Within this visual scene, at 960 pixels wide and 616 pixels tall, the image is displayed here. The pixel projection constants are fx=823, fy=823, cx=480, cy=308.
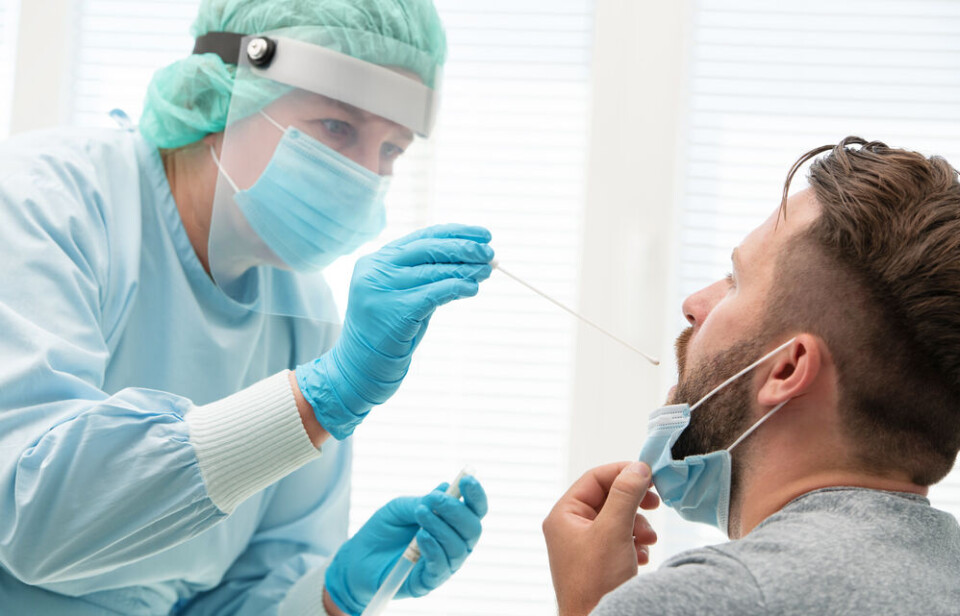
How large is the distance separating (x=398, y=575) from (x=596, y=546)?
526 mm

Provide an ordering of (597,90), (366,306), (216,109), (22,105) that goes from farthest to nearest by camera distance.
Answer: (22,105), (597,90), (216,109), (366,306)

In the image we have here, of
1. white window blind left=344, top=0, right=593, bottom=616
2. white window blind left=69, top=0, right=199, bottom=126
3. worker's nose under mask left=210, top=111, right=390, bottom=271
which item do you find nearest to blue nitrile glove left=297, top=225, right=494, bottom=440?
worker's nose under mask left=210, top=111, right=390, bottom=271

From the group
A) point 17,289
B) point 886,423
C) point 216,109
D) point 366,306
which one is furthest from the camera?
point 216,109

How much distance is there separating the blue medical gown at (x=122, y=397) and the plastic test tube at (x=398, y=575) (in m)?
0.23

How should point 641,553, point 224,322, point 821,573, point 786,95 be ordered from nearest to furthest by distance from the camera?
1. point 821,573
2. point 641,553
3. point 224,322
4. point 786,95

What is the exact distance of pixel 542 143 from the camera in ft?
6.89

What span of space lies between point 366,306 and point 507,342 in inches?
33.4

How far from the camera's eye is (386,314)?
1248 mm

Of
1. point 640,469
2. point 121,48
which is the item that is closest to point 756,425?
point 640,469

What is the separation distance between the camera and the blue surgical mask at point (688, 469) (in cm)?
113

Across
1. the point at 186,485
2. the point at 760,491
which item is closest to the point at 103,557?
the point at 186,485

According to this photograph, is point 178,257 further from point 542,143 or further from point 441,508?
point 542,143

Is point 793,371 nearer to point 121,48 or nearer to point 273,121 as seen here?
point 273,121

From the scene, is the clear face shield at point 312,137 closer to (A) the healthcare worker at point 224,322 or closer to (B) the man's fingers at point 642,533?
(A) the healthcare worker at point 224,322
